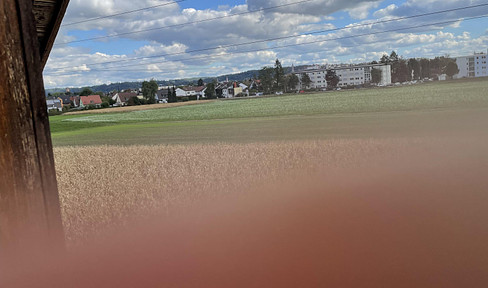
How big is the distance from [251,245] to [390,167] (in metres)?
6.50

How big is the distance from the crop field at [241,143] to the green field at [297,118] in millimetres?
95

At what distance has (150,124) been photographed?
1351 inches

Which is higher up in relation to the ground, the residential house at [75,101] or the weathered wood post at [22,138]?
the residential house at [75,101]

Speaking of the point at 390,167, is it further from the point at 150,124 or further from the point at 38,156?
the point at 150,124

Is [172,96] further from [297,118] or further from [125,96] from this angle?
[297,118]

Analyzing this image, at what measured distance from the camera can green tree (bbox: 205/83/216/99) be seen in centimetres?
4444

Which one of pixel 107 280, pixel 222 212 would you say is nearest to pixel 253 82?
pixel 222 212

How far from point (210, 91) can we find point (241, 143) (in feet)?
86.9

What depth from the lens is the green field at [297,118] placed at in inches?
953

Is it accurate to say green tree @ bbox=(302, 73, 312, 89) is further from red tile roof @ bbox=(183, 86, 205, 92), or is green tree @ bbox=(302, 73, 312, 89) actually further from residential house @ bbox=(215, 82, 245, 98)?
red tile roof @ bbox=(183, 86, 205, 92)

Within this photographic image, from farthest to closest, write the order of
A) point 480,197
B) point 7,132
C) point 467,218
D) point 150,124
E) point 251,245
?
point 150,124 → point 480,197 → point 467,218 → point 251,245 → point 7,132

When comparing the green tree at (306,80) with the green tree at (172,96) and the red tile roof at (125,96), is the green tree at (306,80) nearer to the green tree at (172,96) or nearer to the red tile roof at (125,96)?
the green tree at (172,96)

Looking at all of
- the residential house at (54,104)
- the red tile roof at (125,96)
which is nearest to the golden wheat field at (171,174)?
the red tile roof at (125,96)

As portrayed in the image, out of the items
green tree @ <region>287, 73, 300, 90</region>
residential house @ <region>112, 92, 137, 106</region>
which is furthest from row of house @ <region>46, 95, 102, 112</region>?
green tree @ <region>287, 73, 300, 90</region>
